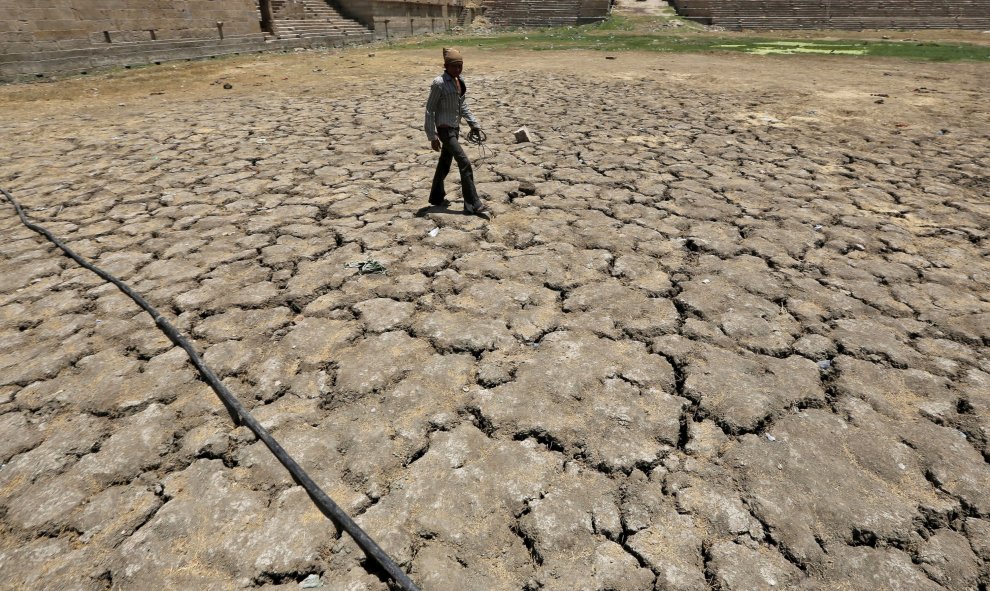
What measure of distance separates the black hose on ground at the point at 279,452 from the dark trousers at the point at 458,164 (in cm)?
243

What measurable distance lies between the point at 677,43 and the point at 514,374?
19.0 metres

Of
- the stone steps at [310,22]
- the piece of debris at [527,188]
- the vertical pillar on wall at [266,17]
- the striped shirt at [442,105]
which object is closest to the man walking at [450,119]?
the striped shirt at [442,105]

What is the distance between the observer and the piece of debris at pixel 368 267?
11.7ft

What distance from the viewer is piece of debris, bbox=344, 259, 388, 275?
357cm

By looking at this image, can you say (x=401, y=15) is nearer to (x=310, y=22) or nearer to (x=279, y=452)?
(x=310, y=22)

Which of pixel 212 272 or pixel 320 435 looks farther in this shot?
pixel 212 272

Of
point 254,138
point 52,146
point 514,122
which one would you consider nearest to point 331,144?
point 254,138

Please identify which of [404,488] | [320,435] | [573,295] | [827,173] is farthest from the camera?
[827,173]

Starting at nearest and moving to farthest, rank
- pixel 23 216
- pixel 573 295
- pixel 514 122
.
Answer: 1. pixel 573 295
2. pixel 23 216
3. pixel 514 122

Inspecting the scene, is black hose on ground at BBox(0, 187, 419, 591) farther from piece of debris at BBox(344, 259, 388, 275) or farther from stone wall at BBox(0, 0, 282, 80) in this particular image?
stone wall at BBox(0, 0, 282, 80)

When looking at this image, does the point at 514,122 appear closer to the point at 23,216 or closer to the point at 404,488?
the point at 23,216

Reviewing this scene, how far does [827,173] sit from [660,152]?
1.79m

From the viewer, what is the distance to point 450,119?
423 centimetres

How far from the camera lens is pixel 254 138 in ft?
22.7
